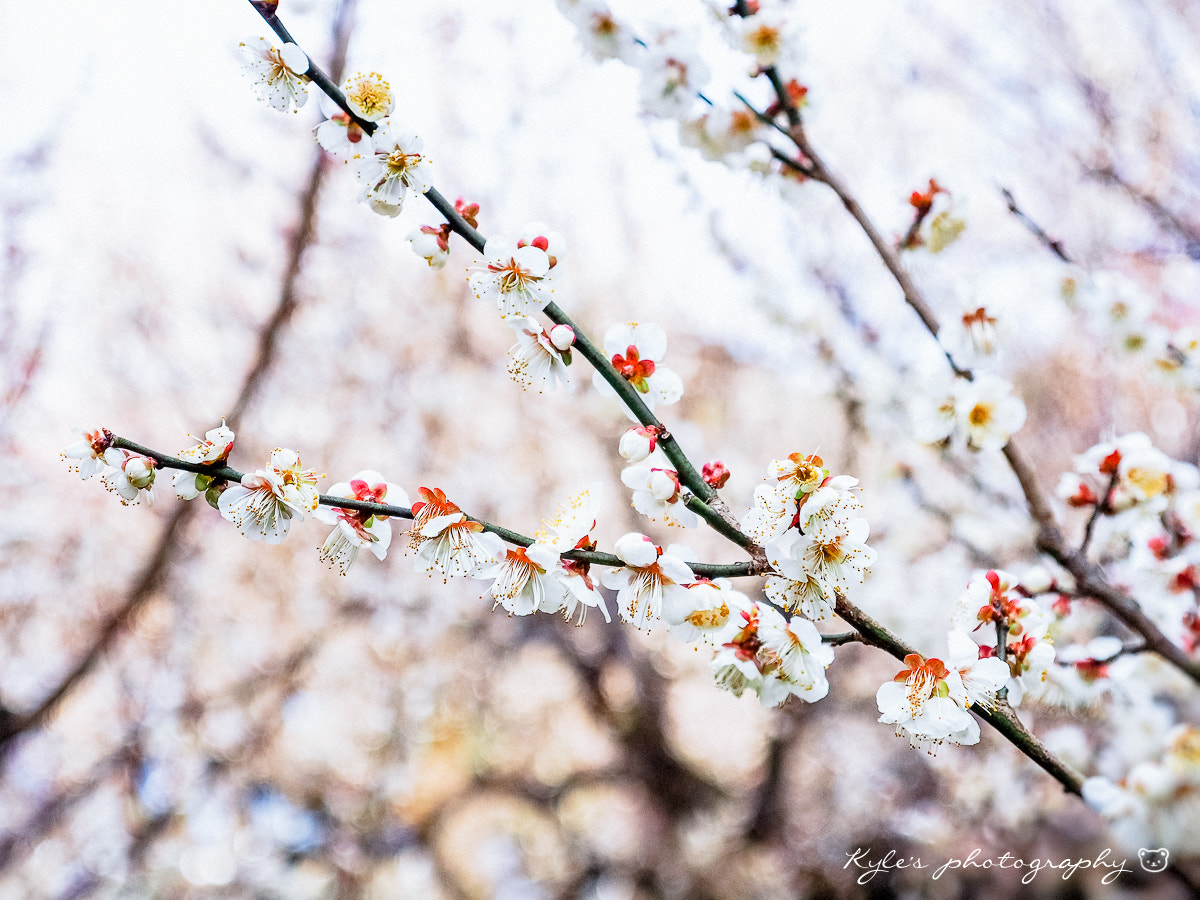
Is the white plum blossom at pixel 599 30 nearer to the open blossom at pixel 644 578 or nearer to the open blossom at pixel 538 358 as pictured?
the open blossom at pixel 538 358

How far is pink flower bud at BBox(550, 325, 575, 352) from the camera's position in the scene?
1.01 meters

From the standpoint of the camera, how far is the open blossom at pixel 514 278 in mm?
1007

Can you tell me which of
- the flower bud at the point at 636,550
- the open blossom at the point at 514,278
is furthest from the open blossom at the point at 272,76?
the flower bud at the point at 636,550

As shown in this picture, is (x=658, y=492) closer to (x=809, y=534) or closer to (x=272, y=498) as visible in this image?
(x=809, y=534)

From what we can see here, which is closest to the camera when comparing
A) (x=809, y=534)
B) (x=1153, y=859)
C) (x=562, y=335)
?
(x=809, y=534)

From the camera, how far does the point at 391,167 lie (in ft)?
3.35

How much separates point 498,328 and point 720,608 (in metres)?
4.89

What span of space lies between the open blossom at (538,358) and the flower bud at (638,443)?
0.13 m

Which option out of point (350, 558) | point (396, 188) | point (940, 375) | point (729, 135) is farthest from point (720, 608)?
point (729, 135)

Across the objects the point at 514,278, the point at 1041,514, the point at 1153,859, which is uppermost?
the point at 514,278

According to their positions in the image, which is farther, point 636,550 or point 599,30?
point 599,30

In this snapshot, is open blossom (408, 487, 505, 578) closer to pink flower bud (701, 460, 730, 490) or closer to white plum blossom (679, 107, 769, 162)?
pink flower bud (701, 460, 730, 490)

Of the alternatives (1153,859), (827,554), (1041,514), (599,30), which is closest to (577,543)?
(827,554)

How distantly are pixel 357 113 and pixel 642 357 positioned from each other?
549 mm
